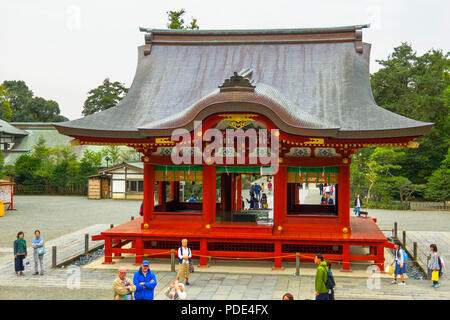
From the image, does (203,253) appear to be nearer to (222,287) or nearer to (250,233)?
(250,233)

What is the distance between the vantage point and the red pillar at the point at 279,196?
54.8 feet

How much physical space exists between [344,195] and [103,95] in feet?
185

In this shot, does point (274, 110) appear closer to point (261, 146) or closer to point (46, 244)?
point (261, 146)

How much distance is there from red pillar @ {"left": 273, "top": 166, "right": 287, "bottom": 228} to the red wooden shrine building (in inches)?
1.6

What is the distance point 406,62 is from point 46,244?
1563 inches

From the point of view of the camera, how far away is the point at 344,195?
1659 centimetres

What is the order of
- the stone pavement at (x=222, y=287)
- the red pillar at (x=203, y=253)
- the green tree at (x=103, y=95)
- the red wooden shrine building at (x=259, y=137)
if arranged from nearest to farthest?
the stone pavement at (x=222, y=287), the red wooden shrine building at (x=259, y=137), the red pillar at (x=203, y=253), the green tree at (x=103, y=95)

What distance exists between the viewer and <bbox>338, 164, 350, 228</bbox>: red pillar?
16547mm

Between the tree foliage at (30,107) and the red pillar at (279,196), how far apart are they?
69.4 meters

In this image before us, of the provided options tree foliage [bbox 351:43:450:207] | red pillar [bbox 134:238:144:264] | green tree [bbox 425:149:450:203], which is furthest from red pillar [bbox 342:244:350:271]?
green tree [bbox 425:149:450:203]

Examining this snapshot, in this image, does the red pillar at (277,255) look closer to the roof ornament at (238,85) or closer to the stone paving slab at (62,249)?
the roof ornament at (238,85)

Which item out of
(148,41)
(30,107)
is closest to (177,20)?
(148,41)

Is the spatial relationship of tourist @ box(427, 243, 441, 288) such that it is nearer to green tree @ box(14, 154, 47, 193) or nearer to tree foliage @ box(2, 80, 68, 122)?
green tree @ box(14, 154, 47, 193)

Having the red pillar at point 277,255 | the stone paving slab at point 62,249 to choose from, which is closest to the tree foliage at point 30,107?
the stone paving slab at point 62,249
